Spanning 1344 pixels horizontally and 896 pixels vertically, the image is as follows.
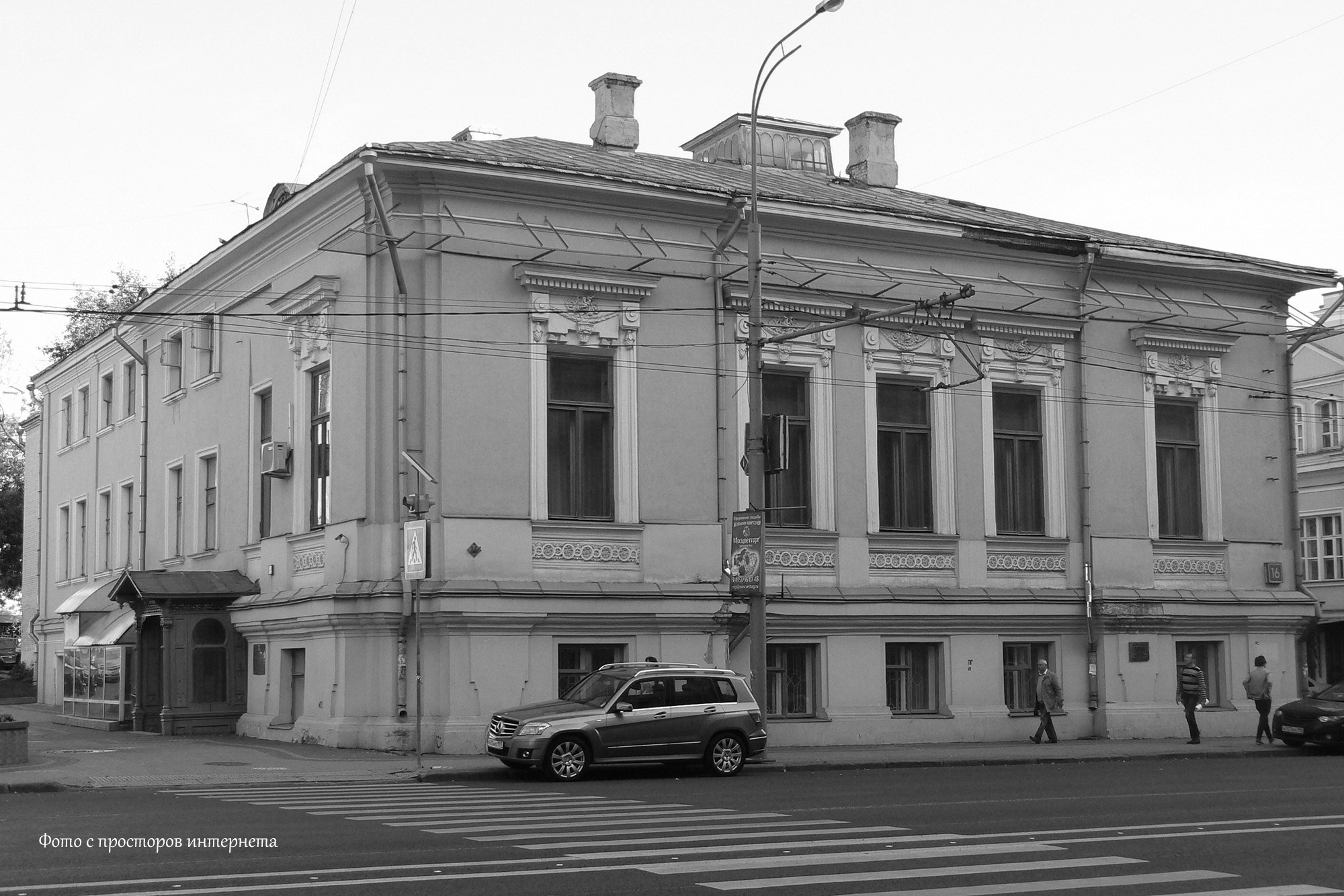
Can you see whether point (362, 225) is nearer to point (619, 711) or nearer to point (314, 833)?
point (619, 711)

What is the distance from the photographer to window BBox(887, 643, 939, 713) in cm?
2866

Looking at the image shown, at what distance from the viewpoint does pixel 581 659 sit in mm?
25859

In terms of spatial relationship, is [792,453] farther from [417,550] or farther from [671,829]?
[671,829]

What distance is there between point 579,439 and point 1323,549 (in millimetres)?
33676

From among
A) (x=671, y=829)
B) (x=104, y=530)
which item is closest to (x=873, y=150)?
(x=104, y=530)

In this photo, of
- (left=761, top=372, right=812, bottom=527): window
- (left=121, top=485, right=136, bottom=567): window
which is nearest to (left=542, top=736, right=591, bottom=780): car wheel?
(left=761, top=372, right=812, bottom=527): window

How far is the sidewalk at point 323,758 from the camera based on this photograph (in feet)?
67.6

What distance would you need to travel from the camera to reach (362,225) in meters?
25.7

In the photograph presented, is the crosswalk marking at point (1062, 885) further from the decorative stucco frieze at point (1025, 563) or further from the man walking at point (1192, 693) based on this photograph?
the decorative stucco frieze at point (1025, 563)

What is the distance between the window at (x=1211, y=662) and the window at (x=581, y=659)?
12.1 m

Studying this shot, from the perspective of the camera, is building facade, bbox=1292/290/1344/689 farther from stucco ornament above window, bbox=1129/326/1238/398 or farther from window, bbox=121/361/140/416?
window, bbox=121/361/140/416

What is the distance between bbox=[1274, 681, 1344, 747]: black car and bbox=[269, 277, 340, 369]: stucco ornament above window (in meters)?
17.4

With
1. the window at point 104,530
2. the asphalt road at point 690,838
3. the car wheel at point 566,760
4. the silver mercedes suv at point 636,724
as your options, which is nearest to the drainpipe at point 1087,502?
the asphalt road at point 690,838

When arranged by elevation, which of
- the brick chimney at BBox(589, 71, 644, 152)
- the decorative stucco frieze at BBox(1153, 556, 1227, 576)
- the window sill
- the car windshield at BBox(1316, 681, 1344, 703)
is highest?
the brick chimney at BBox(589, 71, 644, 152)
